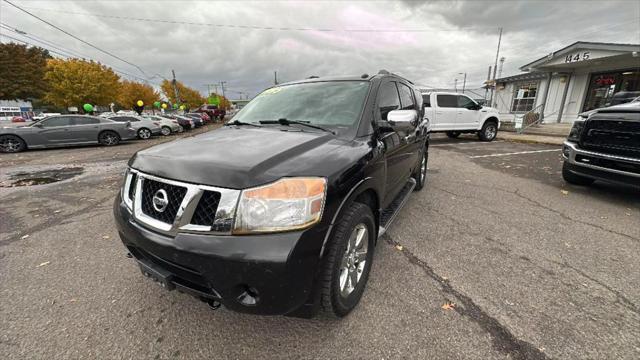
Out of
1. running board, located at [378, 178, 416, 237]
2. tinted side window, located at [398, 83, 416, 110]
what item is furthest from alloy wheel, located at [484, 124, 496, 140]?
running board, located at [378, 178, 416, 237]

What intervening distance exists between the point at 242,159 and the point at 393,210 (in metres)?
2.01

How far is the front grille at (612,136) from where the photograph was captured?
13.3 feet

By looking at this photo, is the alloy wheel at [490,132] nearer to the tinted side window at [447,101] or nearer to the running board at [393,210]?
the tinted side window at [447,101]

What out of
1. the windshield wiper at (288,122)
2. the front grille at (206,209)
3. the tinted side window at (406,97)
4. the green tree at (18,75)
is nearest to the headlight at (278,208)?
the front grille at (206,209)

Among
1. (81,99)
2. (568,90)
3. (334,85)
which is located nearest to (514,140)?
(568,90)

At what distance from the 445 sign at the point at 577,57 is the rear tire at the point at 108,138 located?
22820 mm

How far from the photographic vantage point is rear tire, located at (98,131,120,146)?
1288 cm

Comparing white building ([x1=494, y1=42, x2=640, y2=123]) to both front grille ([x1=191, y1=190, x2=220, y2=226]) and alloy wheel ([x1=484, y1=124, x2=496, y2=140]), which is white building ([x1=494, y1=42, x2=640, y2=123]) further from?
front grille ([x1=191, y1=190, x2=220, y2=226])

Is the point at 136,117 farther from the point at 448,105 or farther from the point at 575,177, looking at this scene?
the point at 575,177

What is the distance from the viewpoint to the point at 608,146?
4.36 metres

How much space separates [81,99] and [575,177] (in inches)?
1735

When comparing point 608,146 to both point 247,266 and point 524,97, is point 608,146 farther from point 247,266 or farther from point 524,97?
point 524,97

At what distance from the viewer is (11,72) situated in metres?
41.4

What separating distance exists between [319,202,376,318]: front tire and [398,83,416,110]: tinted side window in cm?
211
